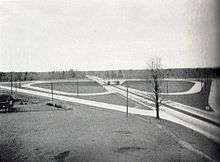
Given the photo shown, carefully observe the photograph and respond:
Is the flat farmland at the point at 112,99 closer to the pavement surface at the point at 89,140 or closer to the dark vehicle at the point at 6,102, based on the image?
the pavement surface at the point at 89,140

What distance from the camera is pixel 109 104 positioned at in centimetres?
4497

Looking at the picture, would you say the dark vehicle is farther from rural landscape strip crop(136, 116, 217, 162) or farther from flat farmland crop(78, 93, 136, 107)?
rural landscape strip crop(136, 116, 217, 162)

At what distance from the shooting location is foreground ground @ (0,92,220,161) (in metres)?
18.7

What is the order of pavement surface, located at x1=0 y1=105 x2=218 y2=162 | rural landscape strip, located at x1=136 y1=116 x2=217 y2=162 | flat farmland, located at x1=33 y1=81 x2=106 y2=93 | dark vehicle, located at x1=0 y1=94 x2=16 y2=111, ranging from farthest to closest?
flat farmland, located at x1=33 y1=81 x2=106 y2=93
dark vehicle, located at x1=0 y1=94 x2=16 y2=111
pavement surface, located at x1=0 y1=105 x2=218 y2=162
rural landscape strip, located at x1=136 y1=116 x2=217 y2=162

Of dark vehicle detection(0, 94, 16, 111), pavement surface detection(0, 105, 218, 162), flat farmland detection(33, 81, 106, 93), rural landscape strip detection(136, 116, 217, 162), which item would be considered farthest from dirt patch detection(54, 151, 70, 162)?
flat farmland detection(33, 81, 106, 93)

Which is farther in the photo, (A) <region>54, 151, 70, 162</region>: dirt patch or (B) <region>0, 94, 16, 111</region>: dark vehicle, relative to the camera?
(B) <region>0, 94, 16, 111</region>: dark vehicle

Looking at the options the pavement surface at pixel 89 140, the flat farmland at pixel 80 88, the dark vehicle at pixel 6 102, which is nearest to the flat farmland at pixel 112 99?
the flat farmland at pixel 80 88

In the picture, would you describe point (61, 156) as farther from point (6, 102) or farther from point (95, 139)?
point (6, 102)

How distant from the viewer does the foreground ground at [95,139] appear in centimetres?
1866

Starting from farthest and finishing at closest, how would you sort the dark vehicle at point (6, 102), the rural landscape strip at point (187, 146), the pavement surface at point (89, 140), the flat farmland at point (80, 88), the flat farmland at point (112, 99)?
the flat farmland at point (80, 88) → the flat farmland at point (112, 99) → the dark vehicle at point (6, 102) → the pavement surface at point (89, 140) → the rural landscape strip at point (187, 146)

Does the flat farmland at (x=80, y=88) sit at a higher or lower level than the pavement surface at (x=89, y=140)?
higher

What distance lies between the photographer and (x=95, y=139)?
2294cm

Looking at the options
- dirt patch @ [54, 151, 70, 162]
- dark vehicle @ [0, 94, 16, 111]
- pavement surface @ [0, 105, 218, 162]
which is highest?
dark vehicle @ [0, 94, 16, 111]

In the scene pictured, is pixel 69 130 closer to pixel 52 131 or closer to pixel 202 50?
pixel 52 131
